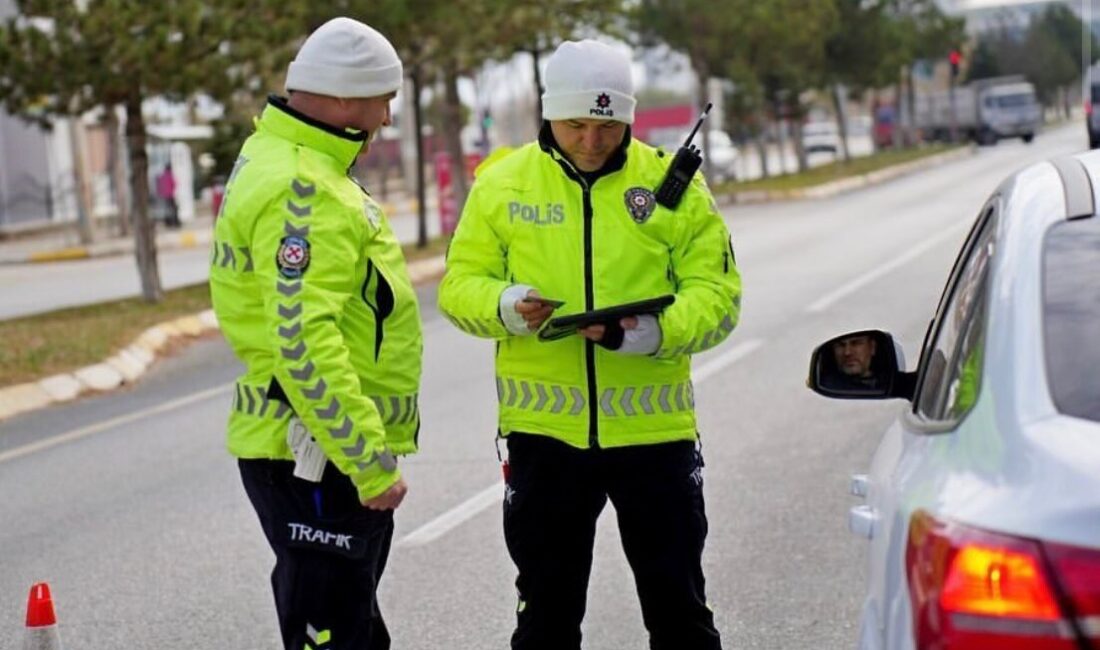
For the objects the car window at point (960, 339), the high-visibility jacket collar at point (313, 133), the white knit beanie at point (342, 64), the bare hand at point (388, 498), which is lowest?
the bare hand at point (388, 498)

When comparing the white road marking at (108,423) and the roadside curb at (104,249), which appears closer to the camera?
the white road marking at (108,423)

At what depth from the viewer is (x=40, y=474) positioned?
10.5m

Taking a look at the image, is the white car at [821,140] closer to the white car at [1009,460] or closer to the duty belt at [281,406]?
the duty belt at [281,406]

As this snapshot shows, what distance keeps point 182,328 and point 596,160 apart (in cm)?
1402

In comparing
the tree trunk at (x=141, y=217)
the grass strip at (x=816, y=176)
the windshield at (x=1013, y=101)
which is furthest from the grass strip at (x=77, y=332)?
the windshield at (x=1013, y=101)

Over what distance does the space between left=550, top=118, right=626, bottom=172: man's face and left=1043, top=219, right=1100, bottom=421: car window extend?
155cm

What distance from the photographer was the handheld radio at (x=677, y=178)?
4629 mm

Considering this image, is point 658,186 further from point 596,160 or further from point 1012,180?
point 1012,180

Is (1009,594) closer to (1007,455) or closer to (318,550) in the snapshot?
(1007,455)

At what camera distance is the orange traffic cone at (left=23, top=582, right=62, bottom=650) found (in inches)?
203

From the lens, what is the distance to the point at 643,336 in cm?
445

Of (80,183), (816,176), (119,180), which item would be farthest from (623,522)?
(816,176)

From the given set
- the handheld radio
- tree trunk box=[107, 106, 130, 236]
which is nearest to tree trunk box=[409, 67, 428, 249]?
tree trunk box=[107, 106, 130, 236]

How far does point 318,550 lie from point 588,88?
1.25 metres
